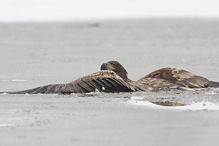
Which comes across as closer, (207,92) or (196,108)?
(196,108)

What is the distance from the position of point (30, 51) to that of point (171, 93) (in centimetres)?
875

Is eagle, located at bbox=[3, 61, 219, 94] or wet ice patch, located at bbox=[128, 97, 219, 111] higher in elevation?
eagle, located at bbox=[3, 61, 219, 94]

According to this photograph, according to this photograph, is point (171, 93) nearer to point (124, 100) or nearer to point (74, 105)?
point (124, 100)

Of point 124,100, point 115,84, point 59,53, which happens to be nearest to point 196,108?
point 124,100

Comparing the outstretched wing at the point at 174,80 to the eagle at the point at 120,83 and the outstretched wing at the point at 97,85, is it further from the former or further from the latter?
the outstretched wing at the point at 97,85

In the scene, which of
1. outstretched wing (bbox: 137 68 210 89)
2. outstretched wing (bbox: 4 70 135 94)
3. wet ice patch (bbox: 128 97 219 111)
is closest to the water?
wet ice patch (bbox: 128 97 219 111)

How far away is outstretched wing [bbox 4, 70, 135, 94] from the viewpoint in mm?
7000

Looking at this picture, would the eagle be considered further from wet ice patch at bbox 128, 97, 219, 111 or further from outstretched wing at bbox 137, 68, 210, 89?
wet ice patch at bbox 128, 97, 219, 111

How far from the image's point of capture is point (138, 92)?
7066 millimetres

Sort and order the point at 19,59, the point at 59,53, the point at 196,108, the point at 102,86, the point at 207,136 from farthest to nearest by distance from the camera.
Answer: the point at 59,53 → the point at 19,59 → the point at 102,86 → the point at 196,108 → the point at 207,136

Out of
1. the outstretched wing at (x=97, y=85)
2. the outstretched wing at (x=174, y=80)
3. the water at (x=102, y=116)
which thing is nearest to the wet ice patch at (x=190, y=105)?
the water at (x=102, y=116)

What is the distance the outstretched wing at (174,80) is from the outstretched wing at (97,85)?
399mm

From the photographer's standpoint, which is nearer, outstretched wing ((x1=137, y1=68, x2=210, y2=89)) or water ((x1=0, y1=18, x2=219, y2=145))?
water ((x1=0, y1=18, x2=219, y2=145))

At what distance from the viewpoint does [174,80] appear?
7.45 meters
